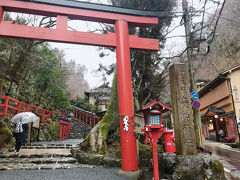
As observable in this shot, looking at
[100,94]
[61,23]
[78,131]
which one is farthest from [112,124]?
[78,131]

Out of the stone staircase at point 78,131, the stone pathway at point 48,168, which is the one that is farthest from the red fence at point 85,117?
the stone pathway at point 48,168

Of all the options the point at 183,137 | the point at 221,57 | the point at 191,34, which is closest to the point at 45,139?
the point at 183,137

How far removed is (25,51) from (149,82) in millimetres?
8707

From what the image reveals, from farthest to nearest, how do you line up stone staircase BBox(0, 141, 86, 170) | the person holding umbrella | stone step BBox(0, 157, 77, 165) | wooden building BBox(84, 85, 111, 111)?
1. wooden building BBox(84, 85, 111, 111)
2. the person holding umbrella
3. stone step BBox(0, 157, 77, 165)
4. stone staircase BBox(0, 141, 86, 170)

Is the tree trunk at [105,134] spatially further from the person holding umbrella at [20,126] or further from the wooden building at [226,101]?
the wooden building at [226,101]

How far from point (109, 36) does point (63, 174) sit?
491 cm

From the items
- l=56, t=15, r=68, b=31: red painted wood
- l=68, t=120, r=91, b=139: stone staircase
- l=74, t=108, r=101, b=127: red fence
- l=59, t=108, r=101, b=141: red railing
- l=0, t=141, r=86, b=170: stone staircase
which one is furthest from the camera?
l=74, t=108, r=101, b=127: red fence

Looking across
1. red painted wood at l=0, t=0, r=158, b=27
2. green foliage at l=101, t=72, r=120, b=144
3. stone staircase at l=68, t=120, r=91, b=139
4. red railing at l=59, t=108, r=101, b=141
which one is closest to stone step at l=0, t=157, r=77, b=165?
green foliage at l=101, t=72, r=120, b=144

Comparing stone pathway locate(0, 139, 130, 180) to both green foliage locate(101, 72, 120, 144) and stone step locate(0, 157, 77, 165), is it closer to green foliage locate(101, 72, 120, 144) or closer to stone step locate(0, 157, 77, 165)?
stone step locate(0, 157, 77, 165)

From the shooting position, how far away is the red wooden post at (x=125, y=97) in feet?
16.8

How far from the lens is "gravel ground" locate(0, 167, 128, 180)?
4.70m

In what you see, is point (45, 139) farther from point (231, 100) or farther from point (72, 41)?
point (231, 100)

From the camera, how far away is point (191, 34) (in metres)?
8.39

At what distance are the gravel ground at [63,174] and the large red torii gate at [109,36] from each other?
0.68 m
